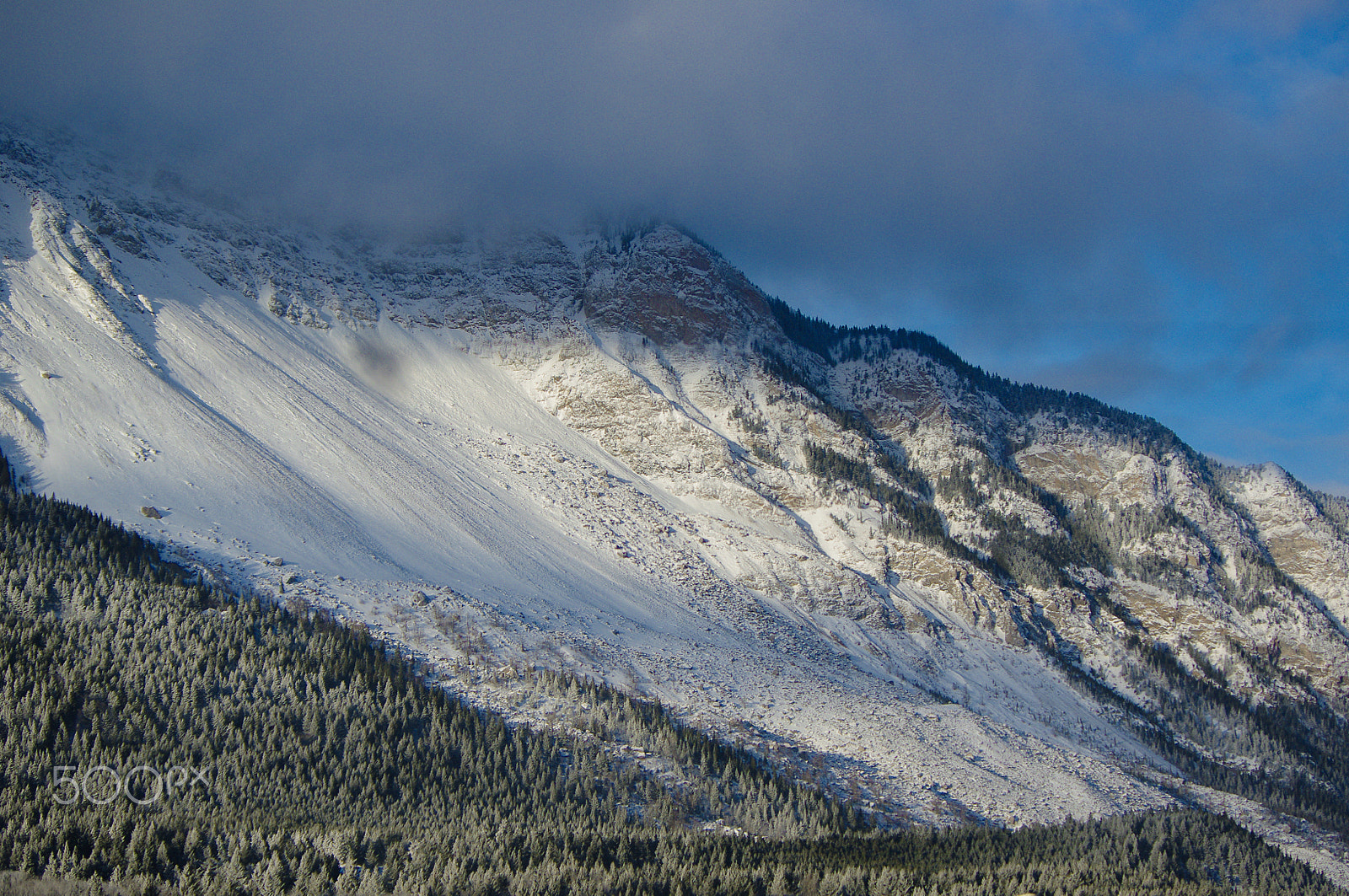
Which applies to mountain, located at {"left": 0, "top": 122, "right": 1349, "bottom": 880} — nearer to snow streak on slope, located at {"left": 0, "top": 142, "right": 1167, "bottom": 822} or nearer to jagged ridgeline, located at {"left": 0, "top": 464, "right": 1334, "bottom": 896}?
snow streak on slope, located at {"left": 0, "top": 142, "right": 1167, "bottom": 822}

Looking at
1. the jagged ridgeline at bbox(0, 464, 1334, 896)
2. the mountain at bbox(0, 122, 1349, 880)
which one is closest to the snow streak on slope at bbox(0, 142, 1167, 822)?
the mountain at bbox(0, 122, 1349, 880)

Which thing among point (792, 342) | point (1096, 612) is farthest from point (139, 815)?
point (792, 342)

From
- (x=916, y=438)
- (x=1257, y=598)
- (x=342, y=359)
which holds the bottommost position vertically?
(x=342, y=359)

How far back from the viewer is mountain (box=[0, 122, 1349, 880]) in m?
56.7

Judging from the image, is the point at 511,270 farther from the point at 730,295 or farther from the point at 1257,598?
the point at 1257,598

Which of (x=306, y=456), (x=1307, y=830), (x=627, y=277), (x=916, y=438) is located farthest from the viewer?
(x=916, y=438)

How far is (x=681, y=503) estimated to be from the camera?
4050 inches

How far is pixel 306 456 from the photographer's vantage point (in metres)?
76.4

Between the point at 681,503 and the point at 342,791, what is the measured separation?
2825 inches

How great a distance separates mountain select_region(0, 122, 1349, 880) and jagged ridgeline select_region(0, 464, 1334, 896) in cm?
554

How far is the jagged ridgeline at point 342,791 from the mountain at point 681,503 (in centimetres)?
554

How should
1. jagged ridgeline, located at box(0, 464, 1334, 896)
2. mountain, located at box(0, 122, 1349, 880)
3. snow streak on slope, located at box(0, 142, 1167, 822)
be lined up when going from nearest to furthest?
1. jagged ridgeline, located at box(0, 464, 1334, 896)
2. snow streak on slope, located at box(0, 142, 1167, 822)
3. mountain, located at box(0, 122, 1349, 880)

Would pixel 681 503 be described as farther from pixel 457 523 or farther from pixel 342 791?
pixel 342 791

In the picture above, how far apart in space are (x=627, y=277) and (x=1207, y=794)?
10702 cm
